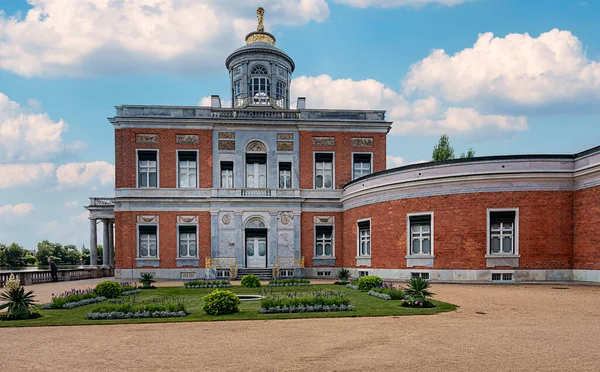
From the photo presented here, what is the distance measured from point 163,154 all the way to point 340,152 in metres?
13.7

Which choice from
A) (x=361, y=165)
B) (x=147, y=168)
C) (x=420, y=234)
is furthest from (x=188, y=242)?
(x=420, y=234)

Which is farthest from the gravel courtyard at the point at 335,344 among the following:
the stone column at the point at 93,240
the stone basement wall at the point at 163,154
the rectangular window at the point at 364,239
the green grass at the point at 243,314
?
the stone column at the point at 93,240

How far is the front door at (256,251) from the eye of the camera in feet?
108

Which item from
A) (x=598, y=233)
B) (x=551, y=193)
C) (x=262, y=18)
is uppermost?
(x=262, y=18)

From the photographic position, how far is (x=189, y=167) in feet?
109

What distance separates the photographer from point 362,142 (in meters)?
34.2

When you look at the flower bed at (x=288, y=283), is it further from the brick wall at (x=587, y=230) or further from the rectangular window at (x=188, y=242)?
the brick wall at (x=587, y=230)

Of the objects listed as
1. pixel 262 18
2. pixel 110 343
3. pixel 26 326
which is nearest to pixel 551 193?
pixel 110 343

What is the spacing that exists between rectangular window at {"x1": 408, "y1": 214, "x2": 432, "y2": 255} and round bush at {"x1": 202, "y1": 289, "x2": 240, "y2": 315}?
13844mm

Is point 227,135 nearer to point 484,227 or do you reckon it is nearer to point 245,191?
point 245,191

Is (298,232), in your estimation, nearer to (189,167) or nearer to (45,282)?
(189,167)

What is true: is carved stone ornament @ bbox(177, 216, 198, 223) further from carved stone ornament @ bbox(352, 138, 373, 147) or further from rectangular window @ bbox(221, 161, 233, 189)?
carved stone ornament @ bbox(352, 138, 373, 147)

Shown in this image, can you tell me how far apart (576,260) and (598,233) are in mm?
2098

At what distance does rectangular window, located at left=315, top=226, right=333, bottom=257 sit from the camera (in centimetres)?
3378
